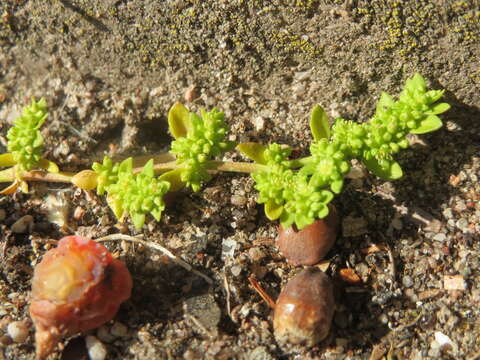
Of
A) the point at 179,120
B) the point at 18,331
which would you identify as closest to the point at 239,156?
the point at 179,120

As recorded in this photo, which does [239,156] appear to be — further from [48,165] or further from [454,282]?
[454,282]

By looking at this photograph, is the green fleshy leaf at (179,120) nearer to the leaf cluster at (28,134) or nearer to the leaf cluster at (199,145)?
the leaf cluster at (199,145)

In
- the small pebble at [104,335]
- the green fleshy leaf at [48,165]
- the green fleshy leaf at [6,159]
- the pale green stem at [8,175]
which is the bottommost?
the small pebble at [104,335]

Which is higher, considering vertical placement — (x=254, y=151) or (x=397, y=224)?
(x=254, y=151)

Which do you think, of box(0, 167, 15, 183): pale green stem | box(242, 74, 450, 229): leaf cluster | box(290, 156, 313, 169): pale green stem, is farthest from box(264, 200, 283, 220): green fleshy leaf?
box(0, 167, 15, 183): pale green stem

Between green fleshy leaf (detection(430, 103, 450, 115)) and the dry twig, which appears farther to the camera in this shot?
the dry twig

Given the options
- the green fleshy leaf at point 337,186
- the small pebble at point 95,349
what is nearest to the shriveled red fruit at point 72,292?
the small pebble at point 95,349

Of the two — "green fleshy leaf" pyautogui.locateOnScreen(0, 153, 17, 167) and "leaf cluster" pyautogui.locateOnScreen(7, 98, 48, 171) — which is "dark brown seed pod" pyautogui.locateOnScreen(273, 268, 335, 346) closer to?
"leaf cluster" pyautogui.locateOnScreen(7, 98, 48, 171)
